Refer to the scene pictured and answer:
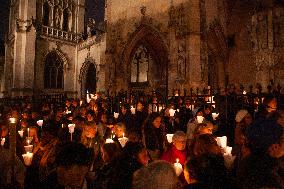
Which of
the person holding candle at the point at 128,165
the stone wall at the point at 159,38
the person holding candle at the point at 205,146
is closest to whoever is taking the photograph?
the person holding candle at the point at 128,165

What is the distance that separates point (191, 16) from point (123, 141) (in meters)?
10.6

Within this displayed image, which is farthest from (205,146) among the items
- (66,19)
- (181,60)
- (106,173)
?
(66,19)

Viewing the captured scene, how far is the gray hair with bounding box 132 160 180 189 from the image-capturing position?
6.46 ft

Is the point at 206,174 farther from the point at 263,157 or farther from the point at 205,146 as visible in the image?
the point at 205,146

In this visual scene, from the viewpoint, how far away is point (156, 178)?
6.49ft

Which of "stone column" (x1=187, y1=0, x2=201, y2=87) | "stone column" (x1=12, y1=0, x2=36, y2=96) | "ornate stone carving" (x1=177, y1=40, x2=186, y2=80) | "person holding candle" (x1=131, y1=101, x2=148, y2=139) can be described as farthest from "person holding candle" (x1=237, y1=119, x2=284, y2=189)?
"stone column" (x1=12, y1=0, x2=36, y2=96)

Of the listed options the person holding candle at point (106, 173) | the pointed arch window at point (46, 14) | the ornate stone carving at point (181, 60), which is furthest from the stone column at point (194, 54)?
the pointed arch window at point (46, 14)

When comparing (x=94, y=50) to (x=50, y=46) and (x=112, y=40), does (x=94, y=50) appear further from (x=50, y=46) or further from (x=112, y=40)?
(x=112, y=40)

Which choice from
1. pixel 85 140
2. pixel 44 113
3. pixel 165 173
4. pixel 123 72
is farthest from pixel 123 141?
pixel 123 72

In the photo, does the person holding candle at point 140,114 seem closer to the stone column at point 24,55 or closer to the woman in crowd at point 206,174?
the woman in crowd at point 206,174

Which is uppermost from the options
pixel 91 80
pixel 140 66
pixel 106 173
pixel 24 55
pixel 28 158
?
pixel 24 55

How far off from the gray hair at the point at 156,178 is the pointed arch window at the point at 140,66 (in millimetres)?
16336

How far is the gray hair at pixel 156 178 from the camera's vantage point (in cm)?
197

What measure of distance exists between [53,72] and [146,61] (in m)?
13.2
